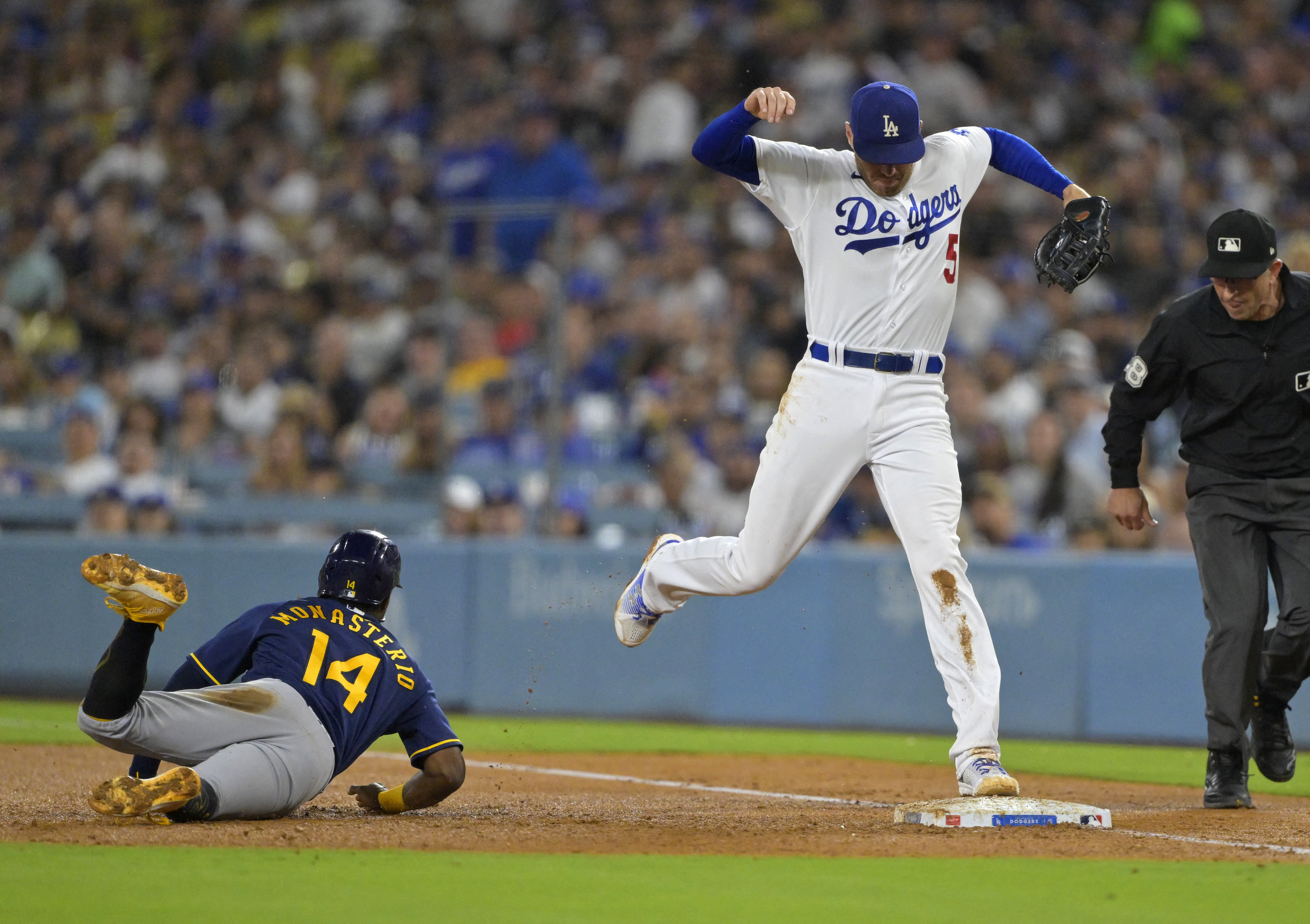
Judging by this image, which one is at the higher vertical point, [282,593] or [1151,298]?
[1151,298]

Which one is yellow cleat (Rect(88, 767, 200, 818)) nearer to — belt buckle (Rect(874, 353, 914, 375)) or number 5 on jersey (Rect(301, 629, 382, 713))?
number 5 on jersey (Rect(301, 629, 382, 713))

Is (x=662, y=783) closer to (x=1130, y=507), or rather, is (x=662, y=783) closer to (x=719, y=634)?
(x=1130, y=507)

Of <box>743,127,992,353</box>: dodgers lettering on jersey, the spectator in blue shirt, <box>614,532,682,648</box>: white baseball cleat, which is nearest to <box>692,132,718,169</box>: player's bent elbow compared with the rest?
<box>743,127,992,353</box>: dodgers lettering on jersey

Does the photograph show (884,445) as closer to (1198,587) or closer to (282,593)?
(1198,587)

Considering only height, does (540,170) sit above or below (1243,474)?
above

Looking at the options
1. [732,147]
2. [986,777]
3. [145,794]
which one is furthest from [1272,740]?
[145,794]

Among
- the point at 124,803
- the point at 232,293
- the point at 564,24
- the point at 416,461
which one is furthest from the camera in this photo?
the point at 564,24

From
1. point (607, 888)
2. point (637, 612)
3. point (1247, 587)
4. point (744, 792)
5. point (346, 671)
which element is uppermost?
point (1247, 587)

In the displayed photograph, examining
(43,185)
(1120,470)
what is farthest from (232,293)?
(1120,470)
